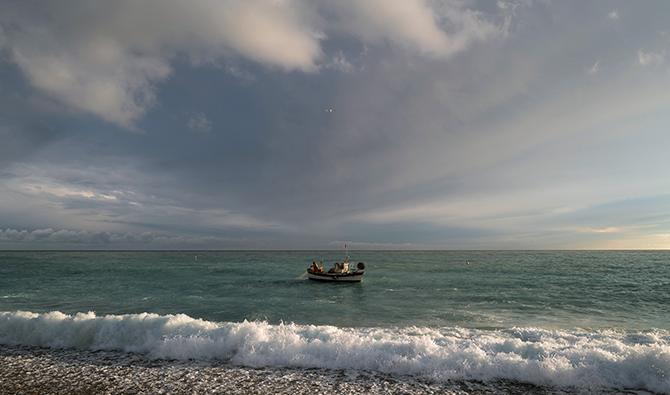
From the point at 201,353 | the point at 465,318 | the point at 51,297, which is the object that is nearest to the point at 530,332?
the point at 465,318

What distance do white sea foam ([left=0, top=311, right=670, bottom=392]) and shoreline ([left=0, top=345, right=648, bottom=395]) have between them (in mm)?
482

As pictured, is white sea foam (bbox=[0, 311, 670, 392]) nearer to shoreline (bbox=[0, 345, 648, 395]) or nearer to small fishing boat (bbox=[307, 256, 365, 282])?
shoreline (bbox=[0, 345, 648, 395])

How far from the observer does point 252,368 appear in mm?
10531

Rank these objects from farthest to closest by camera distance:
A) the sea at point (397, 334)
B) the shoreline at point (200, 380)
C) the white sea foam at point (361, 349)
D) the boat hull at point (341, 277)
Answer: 1. the boat hull at point (341, 277)
2. the sea at point (397, 334)
3. the white sea foam at point (361, 349)
4. the shoreline at point (200, 380)

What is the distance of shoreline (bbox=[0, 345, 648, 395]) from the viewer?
8906 mm

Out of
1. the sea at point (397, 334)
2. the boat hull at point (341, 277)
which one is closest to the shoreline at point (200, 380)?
the sea at point (397, 334)

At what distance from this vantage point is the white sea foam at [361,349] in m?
9.95

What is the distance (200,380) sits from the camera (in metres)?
9.46

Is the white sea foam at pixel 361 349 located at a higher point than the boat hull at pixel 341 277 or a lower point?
higher

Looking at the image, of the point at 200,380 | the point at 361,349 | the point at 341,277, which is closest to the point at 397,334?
the point at 361,349

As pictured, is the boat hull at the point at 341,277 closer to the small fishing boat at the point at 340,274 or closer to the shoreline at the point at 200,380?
the small fishing boat at the point at 340,274

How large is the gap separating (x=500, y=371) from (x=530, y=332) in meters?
7.22

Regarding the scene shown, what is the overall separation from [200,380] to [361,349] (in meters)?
4.93

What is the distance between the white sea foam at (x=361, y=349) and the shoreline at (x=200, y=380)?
48 centimetres
